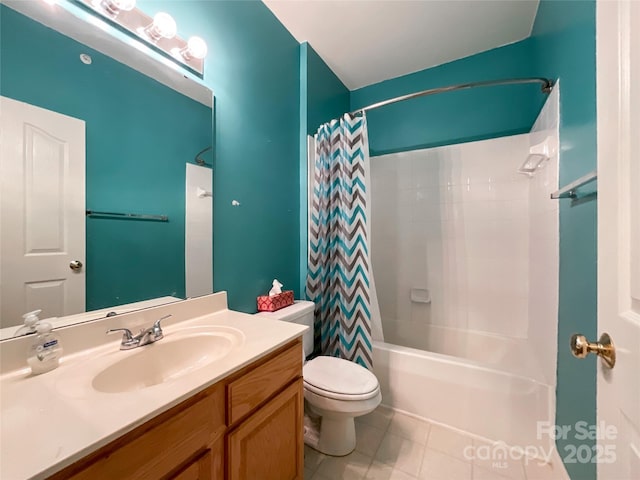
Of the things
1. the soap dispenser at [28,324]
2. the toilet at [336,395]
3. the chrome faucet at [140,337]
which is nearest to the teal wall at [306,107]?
the toilet at [336,395]

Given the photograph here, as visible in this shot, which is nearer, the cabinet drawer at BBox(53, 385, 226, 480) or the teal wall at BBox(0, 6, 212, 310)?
the cabinet drawer at BBox(53, 385, 226, 480)

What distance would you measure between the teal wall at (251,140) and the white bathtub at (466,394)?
907 millimetres

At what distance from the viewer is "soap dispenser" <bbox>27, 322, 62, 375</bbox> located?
717 millimetres

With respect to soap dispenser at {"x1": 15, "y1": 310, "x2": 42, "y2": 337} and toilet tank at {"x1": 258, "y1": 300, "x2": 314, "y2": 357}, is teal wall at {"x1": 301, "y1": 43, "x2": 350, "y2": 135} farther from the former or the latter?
soap dispenser at {"x1": 15, "y1": 310, "x2": 42, "y2": 337}

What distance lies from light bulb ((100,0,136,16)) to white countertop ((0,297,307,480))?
1215mm

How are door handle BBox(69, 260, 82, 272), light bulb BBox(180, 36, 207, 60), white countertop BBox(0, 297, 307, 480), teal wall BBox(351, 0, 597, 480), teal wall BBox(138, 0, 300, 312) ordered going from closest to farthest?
white countertop BBox(0, 297, 307, 480), door handle BBox(69, 260, 82, 272), teal wall BBox(351, 0, 597, 480), light bulb BBox(180, 36, 207, 60), teal wall BBox(138, 0, 300, 312)

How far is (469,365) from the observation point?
1.51 m

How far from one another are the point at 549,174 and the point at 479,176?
26.8 inches

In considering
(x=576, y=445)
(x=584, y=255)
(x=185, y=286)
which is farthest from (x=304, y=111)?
(x=576, y=445)

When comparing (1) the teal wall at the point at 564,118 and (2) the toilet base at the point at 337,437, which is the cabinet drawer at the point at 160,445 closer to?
(2) the toilet base at the point at 337,437

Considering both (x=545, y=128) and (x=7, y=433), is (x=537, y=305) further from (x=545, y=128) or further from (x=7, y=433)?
(x=7, y=433)

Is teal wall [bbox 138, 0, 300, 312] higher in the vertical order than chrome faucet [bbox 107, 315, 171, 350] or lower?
higher

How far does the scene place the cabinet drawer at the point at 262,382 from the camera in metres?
0.76

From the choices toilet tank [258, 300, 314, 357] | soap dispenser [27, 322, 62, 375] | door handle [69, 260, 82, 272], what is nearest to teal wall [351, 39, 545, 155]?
toilet tank [258, 300, 314, 357]
